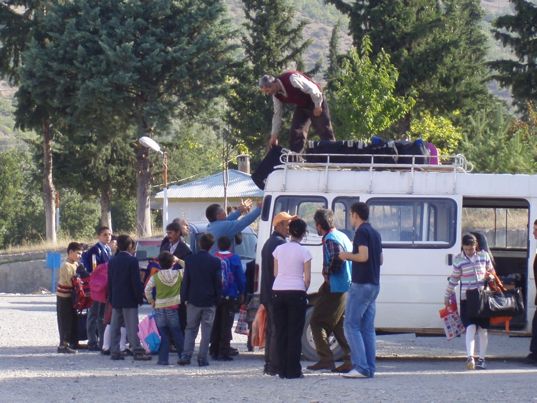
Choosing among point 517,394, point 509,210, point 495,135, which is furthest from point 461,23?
point 517,394

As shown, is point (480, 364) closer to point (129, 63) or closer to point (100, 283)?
point (100, 283)

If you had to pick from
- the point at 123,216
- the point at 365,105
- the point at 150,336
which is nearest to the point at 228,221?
the point at 150,336

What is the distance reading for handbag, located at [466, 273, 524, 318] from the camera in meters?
12.3

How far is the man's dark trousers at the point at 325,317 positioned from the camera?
12.0 meters

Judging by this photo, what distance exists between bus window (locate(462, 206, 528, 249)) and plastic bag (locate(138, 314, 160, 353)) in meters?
4.07

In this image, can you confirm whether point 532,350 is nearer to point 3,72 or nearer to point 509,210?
point 509,210

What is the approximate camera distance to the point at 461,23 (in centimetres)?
5212

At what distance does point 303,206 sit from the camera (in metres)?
13.0

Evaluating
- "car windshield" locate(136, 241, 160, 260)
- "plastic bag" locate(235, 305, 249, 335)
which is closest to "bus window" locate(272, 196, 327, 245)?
"plastic bag" locate(235, 305, 249, 335)

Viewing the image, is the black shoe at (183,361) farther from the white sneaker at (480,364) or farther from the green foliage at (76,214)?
the green foliage at (76,214)

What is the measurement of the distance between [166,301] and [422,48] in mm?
32495

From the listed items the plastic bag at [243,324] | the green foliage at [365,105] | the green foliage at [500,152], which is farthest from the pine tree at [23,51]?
the plastic bag at [243,324]

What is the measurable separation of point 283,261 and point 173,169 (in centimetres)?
5521

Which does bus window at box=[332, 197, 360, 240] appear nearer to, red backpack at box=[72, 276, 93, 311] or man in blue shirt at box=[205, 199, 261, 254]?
man in blue shirt at box=[205, 199, 261, 254]
